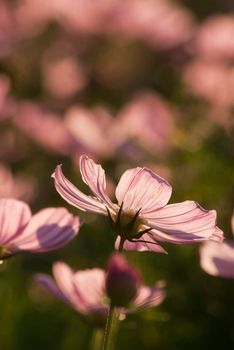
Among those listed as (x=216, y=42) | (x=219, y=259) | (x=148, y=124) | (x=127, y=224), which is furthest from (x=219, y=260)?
(x=216, y=42)

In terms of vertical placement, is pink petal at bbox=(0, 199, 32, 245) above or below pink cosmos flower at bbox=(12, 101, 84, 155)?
above

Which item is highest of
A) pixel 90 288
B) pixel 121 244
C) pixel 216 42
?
pixel 121 244

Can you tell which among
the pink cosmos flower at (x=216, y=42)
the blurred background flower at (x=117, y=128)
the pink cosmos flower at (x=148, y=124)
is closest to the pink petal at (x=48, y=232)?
the blurred background flower at (x=117, y=128)

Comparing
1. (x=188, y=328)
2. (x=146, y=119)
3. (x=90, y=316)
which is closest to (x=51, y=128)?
(x=146, y=119)

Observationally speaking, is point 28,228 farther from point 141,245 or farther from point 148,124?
point 148,124

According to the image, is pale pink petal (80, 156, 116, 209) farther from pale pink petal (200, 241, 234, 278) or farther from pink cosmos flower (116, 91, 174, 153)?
pink cosmos flower (116, 91, 174, 153)

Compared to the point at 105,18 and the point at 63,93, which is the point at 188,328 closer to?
the point at 63,93

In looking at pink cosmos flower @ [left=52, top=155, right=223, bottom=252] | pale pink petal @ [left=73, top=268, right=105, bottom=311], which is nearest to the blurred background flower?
pale pink petal @ [left=73, top=268, right=105, bottom=311]
